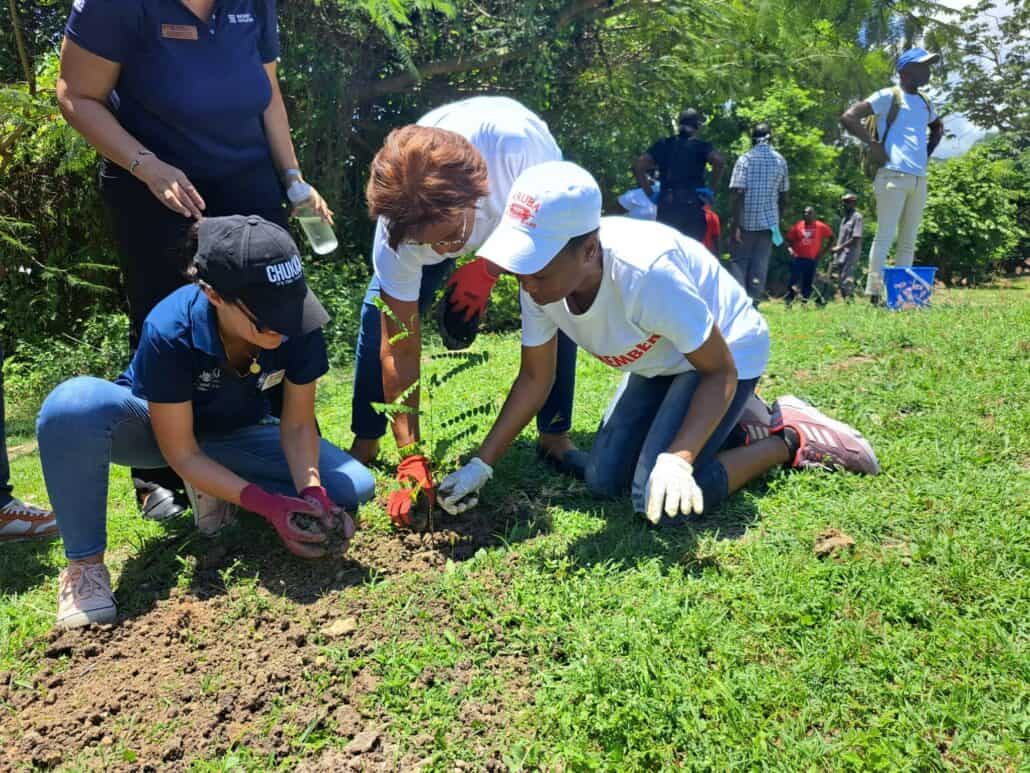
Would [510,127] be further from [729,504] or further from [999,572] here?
[999,572]

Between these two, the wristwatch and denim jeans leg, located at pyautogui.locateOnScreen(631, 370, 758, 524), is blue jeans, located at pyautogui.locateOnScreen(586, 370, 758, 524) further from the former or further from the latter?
the wristwatch

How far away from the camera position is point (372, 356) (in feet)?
10.6

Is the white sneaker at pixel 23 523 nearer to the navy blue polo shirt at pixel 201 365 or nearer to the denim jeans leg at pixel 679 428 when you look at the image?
the navy blue polo shirt at pixel 201 365

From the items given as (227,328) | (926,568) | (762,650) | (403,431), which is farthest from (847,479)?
(227,328)

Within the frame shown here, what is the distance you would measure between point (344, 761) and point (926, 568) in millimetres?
1643

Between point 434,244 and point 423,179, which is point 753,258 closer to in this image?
point 434,244

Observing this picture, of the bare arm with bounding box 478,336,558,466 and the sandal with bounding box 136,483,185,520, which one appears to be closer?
the bare arm with bounding box 478,336,558,466

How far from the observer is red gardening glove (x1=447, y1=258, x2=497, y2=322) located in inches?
113

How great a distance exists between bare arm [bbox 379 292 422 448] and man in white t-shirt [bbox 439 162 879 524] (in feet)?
0.97

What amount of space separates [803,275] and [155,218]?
8983mm

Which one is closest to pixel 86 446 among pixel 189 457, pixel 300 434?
pixel 189 457

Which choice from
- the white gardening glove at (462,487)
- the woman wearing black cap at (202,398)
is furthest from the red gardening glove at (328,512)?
the white gardening glove at (462,487)

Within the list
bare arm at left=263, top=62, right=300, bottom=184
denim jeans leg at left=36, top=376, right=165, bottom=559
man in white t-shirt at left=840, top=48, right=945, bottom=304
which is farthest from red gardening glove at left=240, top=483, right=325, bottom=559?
man in white t-shirt at left=840, top=48, right=945, bottom=304

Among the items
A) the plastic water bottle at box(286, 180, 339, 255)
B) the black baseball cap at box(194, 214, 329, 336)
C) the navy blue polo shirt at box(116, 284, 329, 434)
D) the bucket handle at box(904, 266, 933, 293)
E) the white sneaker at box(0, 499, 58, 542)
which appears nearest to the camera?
the black baseball cap at box(194, 214, 329, 336)
